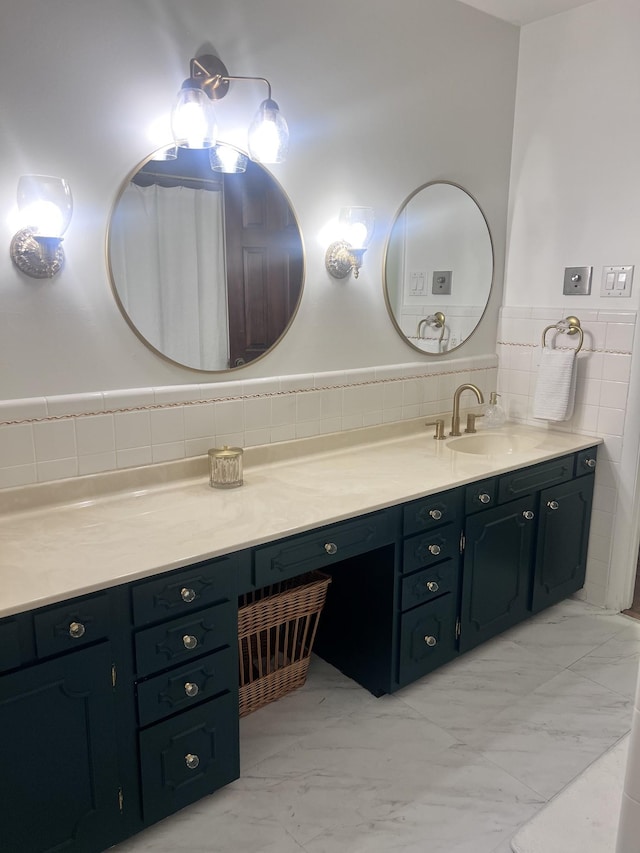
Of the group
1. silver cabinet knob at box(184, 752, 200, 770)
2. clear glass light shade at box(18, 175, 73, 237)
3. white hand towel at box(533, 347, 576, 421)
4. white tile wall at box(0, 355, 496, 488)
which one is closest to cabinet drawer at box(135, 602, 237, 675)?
silver cabinet knob at box(184, 752, 200, 770)

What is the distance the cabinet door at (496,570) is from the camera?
7.60 ft

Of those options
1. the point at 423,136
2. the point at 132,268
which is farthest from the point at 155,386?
the point at 423,136

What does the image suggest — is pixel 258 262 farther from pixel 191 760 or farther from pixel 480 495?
pixel 191 760

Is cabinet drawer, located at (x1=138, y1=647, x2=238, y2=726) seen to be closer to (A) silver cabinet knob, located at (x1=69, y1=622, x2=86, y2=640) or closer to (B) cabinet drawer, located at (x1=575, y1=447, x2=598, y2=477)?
(A) silver cabinet knob, located at (x1=69, y1=622, x2=86, y2=640)

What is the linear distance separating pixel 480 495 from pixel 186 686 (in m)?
1.17

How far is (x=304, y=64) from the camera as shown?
2.18 metres

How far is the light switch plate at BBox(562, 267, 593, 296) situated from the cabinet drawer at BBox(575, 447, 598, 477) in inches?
25.7

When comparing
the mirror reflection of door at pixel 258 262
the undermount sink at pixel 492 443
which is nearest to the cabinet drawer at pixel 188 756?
the mirror reflection of door at pixel 258 262

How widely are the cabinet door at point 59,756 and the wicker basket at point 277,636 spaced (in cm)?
58

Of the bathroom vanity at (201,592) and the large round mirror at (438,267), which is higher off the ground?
the large round mirror at (438,267)

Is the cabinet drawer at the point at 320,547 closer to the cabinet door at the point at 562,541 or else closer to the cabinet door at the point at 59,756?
the cabinet door at the point at 59,756

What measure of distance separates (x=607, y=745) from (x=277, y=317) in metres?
1.70

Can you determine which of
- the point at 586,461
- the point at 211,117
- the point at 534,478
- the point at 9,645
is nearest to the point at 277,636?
the point at 9,645

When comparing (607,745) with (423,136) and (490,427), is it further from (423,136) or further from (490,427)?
(423,136)
